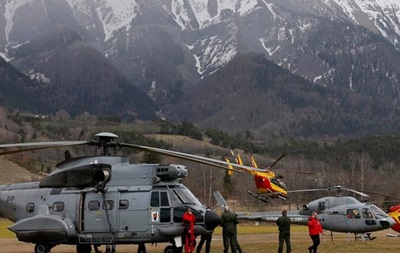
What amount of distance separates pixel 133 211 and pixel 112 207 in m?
0.81

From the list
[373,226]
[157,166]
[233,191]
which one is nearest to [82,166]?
[157,166]

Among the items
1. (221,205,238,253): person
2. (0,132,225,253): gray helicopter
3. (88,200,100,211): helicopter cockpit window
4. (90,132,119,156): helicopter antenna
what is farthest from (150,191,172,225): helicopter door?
(221,205,238,253): person

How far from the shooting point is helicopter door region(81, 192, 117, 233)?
26219 millimetres

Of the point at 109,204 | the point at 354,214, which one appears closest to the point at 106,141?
the point at 109,204

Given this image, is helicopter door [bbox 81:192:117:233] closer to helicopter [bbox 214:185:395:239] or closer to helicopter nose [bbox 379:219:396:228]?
helicopter [bbox 214:185:395:239]

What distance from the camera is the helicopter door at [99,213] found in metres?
26.2

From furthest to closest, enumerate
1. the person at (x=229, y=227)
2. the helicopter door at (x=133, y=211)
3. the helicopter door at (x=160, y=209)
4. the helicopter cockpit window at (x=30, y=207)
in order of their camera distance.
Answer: the person at (x=229, y=227)
the helicopter cockpit window at (x=30, y=207)
the helicopter door at (x=133, y=211)
the helicopter door at (x=160, y=209)

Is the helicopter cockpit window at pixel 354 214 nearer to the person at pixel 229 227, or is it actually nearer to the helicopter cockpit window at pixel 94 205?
the person at pixel 229 227

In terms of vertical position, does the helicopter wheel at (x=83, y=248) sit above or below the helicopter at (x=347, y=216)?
below

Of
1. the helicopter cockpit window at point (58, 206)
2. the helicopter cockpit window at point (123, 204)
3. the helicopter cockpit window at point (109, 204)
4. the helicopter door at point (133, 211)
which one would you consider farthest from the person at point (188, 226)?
the helicopter cockpit window at point (58, 206)

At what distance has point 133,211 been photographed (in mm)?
26031

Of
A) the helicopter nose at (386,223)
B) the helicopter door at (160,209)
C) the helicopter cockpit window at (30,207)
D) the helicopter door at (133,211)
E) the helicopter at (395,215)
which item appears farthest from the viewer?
the helicopter at (395,215)

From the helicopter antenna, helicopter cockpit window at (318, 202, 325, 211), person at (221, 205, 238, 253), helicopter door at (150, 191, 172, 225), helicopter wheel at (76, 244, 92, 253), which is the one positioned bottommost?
helicopter wheel at (76, 244, 92, 253)

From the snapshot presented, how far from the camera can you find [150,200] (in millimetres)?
25938
